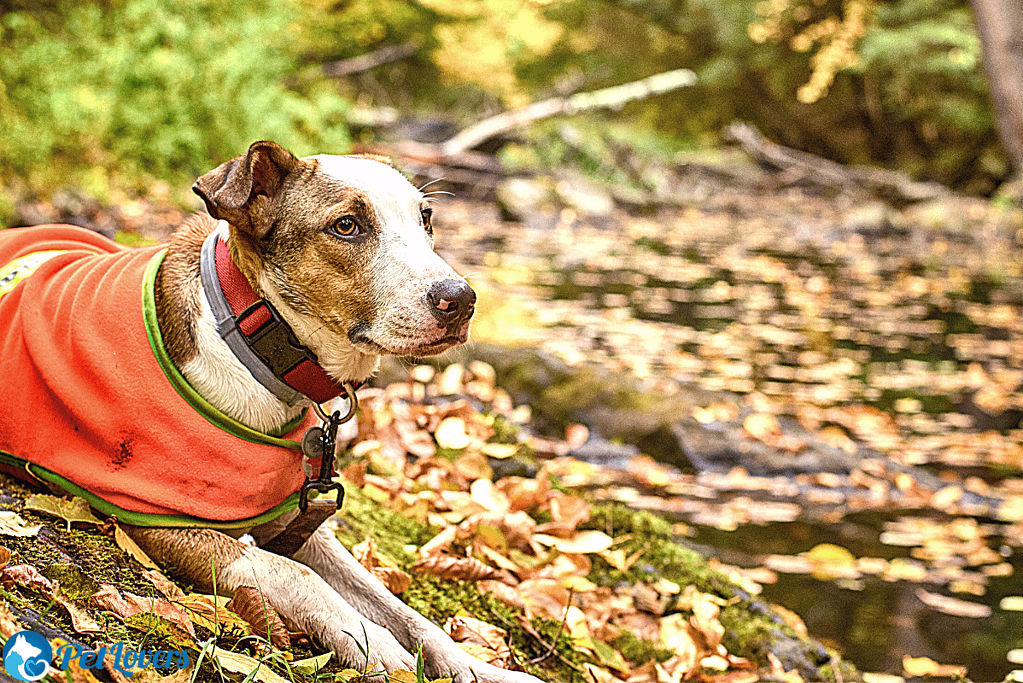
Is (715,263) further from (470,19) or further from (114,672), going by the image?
(470,19)

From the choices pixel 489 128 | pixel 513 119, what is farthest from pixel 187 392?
pixel 513 119

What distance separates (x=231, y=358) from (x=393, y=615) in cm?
77

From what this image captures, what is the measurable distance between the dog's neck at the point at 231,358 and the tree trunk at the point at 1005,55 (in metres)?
7.23

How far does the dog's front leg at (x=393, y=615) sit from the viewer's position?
2150 millimetres

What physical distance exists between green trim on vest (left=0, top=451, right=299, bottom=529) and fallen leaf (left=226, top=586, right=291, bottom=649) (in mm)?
176

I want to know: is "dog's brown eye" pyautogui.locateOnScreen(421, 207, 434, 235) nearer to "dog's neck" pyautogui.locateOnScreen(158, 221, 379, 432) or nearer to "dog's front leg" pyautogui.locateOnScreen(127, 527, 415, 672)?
"dog's neck" pyautogui.locateOnScreen(158, 221, 379, 432)

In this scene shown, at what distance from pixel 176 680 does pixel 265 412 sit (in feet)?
2.28

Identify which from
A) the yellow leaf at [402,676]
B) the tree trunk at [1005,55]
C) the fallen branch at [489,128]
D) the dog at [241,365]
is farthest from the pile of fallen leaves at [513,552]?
the fallen branch at [489,128]

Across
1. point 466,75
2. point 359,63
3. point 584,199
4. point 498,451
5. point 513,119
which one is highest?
point 359,63

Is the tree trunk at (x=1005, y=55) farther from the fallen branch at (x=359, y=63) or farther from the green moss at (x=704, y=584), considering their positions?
the fallen branch at (x=359, y=63)

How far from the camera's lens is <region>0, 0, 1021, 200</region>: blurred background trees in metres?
9.19

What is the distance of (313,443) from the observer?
2.16 meters

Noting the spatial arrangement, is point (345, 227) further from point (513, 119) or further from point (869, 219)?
point (513, 119)

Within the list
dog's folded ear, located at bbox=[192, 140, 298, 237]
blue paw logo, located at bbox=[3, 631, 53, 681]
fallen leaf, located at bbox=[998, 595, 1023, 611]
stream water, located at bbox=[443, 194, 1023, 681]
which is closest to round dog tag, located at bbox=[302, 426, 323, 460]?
dog's folded ear, located at bbox=[192, 140, 298, 237]
